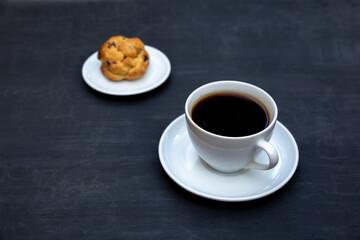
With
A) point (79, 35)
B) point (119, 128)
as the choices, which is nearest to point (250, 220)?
point (119, 128)

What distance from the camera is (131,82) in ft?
3.05

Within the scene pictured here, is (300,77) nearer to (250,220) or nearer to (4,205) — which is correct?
(250,220)

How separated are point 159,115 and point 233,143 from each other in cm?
28

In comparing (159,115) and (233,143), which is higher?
(233,143)

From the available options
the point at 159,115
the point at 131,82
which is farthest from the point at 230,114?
the point at 131,82

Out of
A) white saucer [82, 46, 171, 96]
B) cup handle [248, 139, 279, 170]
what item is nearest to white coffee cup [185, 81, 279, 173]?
cup handle [248, 139, 279, 170]

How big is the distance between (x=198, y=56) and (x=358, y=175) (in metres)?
0.51

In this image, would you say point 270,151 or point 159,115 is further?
point 159,115

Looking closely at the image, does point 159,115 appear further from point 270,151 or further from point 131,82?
point 270,151

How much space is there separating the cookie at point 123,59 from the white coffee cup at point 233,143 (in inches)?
10.8

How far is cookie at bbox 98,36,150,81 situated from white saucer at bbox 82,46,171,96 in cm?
2

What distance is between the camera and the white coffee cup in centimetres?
60

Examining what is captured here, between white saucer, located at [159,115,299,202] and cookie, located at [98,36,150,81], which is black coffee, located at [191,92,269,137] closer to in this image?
white saucer, located at [159,115,299,202]

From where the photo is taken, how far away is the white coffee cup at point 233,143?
602mm
